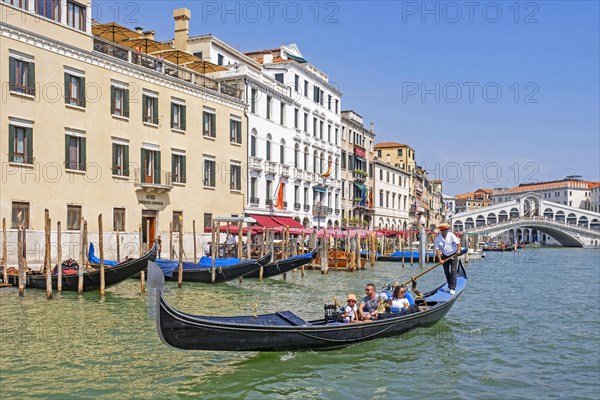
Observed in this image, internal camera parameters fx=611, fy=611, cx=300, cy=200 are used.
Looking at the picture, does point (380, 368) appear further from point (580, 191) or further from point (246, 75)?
point (580, 191)

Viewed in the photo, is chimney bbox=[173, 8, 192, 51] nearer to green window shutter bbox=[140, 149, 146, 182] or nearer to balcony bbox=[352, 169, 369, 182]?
green window shutter bbox=[140, 149, 146, 182]

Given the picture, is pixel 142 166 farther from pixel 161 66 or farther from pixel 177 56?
pixel 177 56

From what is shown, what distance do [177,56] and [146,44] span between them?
1278 mm

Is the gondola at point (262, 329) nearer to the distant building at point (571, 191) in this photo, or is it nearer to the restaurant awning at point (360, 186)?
the restaurant awning at point (360, 186)

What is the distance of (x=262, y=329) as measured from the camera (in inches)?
282

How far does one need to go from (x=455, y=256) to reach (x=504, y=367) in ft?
9.29

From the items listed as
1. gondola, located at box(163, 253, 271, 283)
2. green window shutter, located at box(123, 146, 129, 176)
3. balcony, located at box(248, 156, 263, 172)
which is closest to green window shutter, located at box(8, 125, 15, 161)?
green window shutter, located at box(123, 146, 129, 176)

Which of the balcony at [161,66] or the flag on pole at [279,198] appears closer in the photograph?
the balcony at [161,66]

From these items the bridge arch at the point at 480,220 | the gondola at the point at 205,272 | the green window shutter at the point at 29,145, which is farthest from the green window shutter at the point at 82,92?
the bridge arch at the point at 480,220

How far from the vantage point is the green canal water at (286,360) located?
6578 mm

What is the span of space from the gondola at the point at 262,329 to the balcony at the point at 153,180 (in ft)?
39.0

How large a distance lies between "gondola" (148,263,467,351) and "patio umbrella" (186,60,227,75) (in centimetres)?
1569

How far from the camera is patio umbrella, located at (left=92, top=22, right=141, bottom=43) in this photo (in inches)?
774

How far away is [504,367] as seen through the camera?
7859 mm
